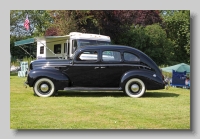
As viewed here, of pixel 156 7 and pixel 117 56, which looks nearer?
pixel 156 7

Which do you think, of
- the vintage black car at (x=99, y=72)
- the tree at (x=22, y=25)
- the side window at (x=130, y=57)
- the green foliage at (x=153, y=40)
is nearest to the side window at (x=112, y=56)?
the vintage black car at (x=99, y=72)

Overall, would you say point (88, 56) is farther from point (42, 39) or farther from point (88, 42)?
→ point (42, 39)

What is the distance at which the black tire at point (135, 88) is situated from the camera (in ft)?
25.0

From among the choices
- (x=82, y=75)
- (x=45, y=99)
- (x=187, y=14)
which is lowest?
(x=45, y=99)

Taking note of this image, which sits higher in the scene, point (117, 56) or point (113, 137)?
point (117, 56)

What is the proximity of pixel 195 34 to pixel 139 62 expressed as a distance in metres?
1.50

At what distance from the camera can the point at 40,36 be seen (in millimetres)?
7562

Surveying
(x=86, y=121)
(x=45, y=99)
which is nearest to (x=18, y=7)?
(x=45, y=99)

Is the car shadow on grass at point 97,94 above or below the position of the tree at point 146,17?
below

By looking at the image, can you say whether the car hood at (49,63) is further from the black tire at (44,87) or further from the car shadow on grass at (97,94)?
the car shadow on grass at (97,94)

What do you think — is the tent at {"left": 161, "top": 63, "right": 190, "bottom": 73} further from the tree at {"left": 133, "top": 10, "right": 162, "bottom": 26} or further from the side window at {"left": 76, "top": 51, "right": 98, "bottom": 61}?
the side window at {"left": 76, "top": 51, "right": 98, "bottom": 61}

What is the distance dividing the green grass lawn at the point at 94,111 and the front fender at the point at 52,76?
201mm

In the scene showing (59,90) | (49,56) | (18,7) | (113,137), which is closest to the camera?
(113,137)

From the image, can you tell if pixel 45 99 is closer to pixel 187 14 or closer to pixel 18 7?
pixel 18 7
